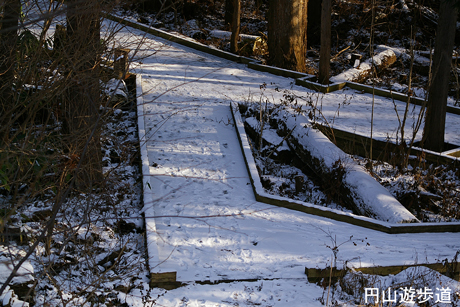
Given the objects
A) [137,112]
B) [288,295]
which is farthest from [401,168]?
[137,112]

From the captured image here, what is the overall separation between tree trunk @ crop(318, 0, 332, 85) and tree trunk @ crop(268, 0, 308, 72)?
1166 millimetres

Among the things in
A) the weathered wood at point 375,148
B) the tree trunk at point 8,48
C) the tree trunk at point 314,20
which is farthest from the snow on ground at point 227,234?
the tree trunk at point 314,20

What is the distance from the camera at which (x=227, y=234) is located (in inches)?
206

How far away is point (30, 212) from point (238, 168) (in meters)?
2.88

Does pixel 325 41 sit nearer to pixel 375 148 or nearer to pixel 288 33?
pixel 288 33

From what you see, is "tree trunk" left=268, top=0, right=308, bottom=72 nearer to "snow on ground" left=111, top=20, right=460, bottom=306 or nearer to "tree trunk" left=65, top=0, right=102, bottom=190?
"snow on ground" left=111, top=20, right=460, bottom=306

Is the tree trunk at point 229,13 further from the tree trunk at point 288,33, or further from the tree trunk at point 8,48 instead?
the tree trunk at point 8,48

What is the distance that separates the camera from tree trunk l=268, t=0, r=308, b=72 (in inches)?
446

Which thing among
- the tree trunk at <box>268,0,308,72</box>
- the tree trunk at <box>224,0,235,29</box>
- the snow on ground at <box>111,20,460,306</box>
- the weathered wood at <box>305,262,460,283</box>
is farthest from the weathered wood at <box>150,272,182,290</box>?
the tree trunk at <box>224,0,235,29</box>

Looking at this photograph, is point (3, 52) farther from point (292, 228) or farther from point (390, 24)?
point (390, 24)

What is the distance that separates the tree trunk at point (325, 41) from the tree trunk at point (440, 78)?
3021 millimetres

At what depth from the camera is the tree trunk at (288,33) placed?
37.2ft

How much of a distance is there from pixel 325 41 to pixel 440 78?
10.9ft

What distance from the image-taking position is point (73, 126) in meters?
4.95
